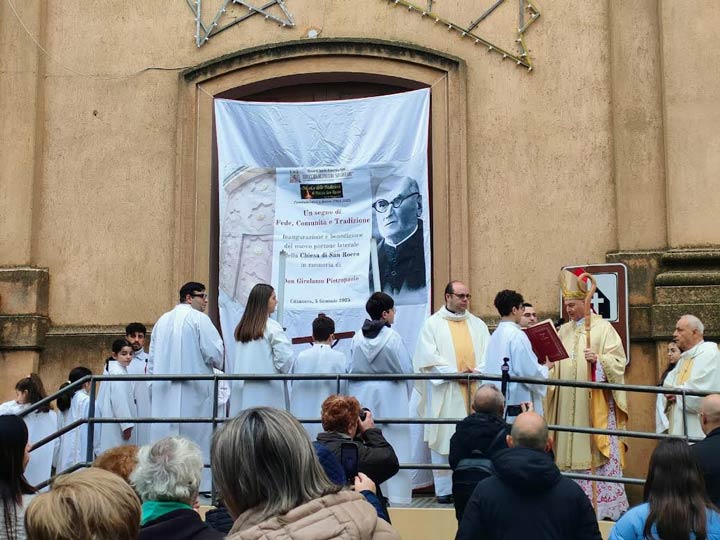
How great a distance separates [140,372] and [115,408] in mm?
909

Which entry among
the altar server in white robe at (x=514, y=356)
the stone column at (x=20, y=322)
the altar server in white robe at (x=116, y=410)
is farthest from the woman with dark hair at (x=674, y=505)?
the stone column at (x=20, y=322)

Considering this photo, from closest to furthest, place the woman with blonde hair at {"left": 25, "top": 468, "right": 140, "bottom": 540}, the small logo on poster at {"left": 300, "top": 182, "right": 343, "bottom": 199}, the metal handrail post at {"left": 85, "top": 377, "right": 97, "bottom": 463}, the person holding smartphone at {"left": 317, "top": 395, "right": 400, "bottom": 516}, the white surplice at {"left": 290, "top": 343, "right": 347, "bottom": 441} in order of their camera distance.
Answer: the woman with blonde hair at {"left": 25, "top": 468, "right": 140, "bottom": 540}, the person holding smartphone at {"left": 317, "top": 395, "right": 400, "bottom": 516}, the metal handrail post at {"left": 85, "top": 377, "right": 97, "bottom": 463}, the white surplice at {"left": 290, "top": 343, "right": 347, "bottom": 441}, the small logo on poster at {"left": 300, "top": 182, "right": 343, "bottom": 199}

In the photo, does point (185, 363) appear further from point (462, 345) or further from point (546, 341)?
point (546, 341)

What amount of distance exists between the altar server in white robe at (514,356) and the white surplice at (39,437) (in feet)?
12.7

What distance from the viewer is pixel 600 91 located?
12.7m

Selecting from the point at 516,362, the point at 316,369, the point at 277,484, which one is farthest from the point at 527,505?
the point at 316,369

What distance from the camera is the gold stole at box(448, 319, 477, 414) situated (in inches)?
432

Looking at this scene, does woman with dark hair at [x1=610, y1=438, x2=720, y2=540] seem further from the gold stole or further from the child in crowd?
the child in crowd

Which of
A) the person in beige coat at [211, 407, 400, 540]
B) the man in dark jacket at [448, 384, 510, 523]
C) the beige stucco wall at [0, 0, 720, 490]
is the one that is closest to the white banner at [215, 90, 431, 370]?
the beige stucco wall at [0, 0, 720, 490]

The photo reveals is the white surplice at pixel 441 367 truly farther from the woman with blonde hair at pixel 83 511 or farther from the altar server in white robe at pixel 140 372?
the woman with blonde hair at pixel 83 511

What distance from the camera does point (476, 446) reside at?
742 centimetres

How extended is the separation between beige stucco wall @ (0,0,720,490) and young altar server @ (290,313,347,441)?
8.83 feet

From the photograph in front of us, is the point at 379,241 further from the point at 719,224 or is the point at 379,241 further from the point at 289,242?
the point at 719,224

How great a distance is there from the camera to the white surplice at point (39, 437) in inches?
428
